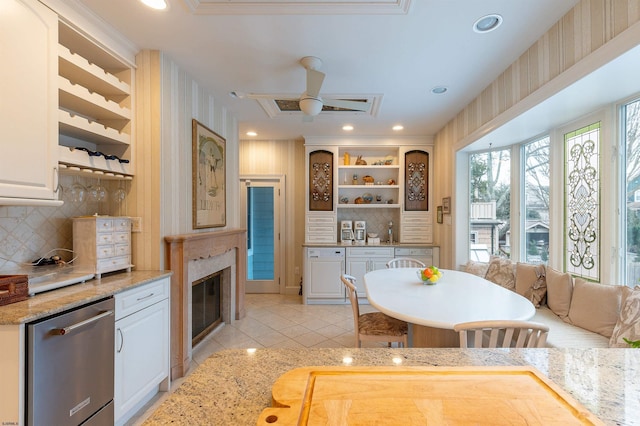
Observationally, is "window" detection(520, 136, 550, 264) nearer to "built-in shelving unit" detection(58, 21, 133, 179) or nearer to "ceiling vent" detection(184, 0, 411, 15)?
"ceiling vent" detection(184, 0, 411, 15)

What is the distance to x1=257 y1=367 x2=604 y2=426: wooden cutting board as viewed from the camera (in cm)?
59

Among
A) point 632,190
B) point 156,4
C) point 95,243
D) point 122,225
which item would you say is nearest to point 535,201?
point 632,190

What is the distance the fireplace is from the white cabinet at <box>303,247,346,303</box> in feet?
4.52

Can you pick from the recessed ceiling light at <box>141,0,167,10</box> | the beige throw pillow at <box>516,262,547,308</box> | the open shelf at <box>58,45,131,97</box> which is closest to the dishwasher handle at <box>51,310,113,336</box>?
the open shelf at <box>58,45,131,97</box>

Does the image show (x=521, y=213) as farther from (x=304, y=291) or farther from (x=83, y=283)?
(x=83, y=283)

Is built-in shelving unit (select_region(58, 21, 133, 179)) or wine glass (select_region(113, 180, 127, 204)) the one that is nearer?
built-in shelving unit (select_region(58, 21, 133, 179))

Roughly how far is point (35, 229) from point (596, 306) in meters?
4.00

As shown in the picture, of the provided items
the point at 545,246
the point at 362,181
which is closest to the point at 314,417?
the point at 545,246

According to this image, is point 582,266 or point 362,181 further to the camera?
point 362,181

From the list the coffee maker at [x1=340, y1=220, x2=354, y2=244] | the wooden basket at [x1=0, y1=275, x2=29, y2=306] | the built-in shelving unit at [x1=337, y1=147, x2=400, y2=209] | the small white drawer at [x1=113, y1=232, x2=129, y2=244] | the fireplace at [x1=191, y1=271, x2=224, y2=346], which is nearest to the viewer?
the wooden basket at [x1=0, y1=275, x2=29, y2=306]

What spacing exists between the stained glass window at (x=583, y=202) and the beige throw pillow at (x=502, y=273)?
48cm

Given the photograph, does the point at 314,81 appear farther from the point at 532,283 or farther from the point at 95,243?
the point at 532,283

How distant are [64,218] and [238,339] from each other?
2.02 meters

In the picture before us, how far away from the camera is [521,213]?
11.4 ft
